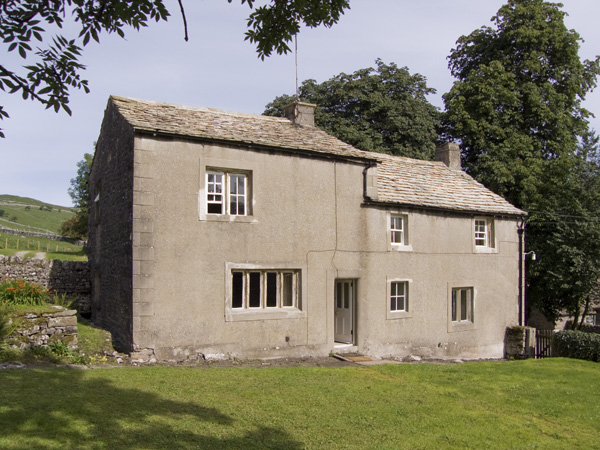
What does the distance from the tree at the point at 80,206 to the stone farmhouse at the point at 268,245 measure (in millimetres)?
27121

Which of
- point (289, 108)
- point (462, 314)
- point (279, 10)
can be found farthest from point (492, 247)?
point (279, 10)

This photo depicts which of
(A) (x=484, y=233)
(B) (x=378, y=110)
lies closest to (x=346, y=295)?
(A) (x=484, y=233)

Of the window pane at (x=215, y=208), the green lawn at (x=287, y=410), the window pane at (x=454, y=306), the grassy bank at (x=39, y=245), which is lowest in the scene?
the green lawn at (x=287, y=410)

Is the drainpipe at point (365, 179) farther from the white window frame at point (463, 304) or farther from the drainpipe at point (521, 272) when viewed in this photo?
the drainpipe at point (521, 272)

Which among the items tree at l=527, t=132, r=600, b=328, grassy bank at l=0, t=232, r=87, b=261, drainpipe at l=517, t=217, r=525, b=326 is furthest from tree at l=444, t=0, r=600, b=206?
grassy bank at l=0, t=232, r=87, b=261

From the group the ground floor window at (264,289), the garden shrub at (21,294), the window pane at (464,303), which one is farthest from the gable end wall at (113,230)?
the window pane at (464,303)

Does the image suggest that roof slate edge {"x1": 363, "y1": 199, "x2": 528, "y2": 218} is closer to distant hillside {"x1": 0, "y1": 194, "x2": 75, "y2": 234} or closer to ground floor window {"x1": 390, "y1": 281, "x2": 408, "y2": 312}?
ground floor window {"x1": 390, "y1": 281, "x2": 408, "y2": 312}

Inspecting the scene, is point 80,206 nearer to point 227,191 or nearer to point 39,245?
point 39,245

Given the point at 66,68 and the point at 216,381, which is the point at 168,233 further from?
the point at 66,68

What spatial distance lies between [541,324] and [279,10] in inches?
1224

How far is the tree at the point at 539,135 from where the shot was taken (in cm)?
2705

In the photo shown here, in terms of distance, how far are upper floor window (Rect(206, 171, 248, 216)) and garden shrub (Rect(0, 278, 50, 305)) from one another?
5.19 metres

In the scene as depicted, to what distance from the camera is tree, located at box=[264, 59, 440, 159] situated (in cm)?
3150

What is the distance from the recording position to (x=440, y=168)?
2370 cm
